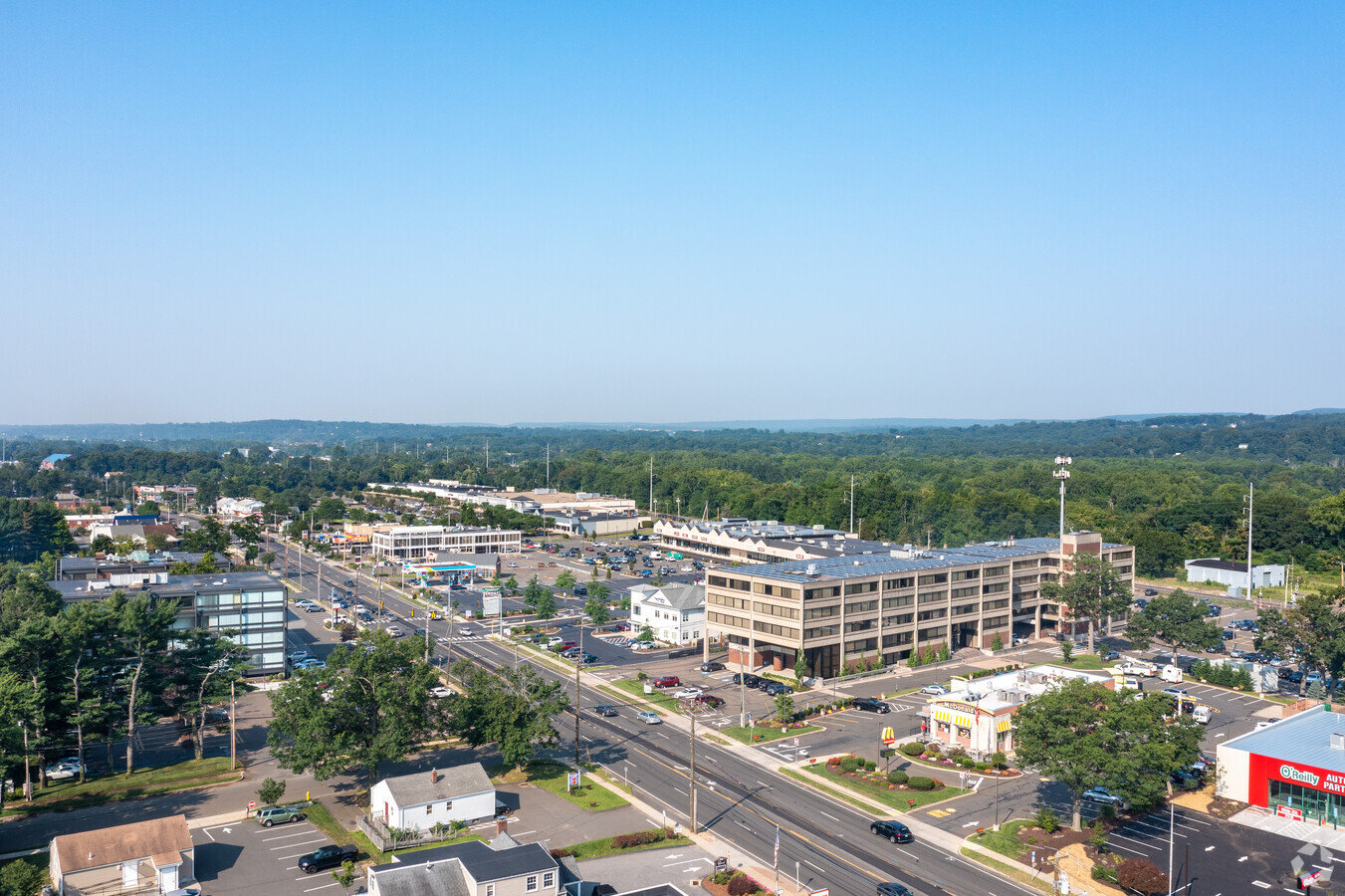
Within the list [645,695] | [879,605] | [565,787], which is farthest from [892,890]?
[879,605]

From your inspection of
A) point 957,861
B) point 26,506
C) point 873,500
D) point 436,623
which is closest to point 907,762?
point 957,861

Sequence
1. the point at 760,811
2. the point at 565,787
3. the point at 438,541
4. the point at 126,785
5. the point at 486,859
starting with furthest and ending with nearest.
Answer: the point at 438,541 → the point at 565,787 → the point at 126,785 → the point at 760,811 → the point at 486,859

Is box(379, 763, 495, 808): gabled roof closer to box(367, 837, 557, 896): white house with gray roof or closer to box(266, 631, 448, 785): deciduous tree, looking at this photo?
box(266, 631, 448, 785): deciduous tree

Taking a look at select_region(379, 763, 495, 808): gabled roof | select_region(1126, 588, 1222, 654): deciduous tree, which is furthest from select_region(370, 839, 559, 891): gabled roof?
select_region(1126, 588, 1222, 654): deciduous tree

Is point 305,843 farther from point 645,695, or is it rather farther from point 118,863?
point 645,695

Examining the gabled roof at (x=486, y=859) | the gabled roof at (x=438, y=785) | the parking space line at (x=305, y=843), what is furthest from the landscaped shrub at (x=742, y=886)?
the parking space line at (x=305, y=843)

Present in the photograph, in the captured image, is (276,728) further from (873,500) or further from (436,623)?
(873,500)
